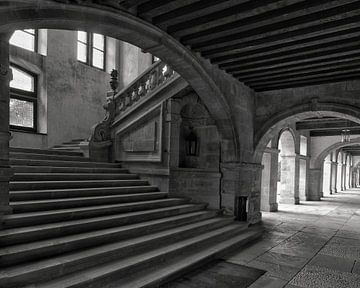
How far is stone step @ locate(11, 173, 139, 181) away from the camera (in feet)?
16.1

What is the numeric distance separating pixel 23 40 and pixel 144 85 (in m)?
4.07

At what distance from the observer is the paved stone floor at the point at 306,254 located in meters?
3.88

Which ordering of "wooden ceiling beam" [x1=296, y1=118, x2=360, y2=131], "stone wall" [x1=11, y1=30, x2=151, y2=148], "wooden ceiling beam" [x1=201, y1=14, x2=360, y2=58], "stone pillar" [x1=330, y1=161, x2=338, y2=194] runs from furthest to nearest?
1. "stone pillar" [x1=330, y1=161, x2=338, y2=194]
2. "wooden ceiling beam" [x1=296, y1=118, x2=360, y2=131]
3. "stone wall" [x1=11, y1=30, x2=151, y2=148]
4. "wooden ceiling beam" [x1=201, y1=14, x2=360, y2=58]

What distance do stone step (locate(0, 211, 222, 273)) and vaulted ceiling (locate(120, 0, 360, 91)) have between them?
2920 mm

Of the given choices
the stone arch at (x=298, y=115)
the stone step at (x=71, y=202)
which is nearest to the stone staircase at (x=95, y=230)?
the stone step at (x=71, y=202)

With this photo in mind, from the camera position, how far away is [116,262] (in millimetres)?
3545

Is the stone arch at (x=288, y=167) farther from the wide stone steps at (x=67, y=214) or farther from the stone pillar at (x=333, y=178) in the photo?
the wide stone steps at (x=67, y=214)

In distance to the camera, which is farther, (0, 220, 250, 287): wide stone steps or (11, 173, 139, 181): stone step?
(11, 173, 139, 181): stone step

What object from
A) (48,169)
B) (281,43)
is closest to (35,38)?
(48,169)

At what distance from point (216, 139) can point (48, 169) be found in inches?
143

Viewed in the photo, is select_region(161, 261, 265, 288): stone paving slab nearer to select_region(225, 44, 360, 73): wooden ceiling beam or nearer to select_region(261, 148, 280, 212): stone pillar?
select_region(225, 44, 360, 73): wooden ceiling beam

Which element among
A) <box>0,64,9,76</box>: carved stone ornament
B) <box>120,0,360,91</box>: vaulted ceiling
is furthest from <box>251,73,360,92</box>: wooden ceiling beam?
<box>0,64,9,76</box>: carved stone ornament

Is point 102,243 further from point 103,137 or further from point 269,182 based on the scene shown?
point 269,182

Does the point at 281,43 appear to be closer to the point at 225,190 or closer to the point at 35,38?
the point at 225,190
